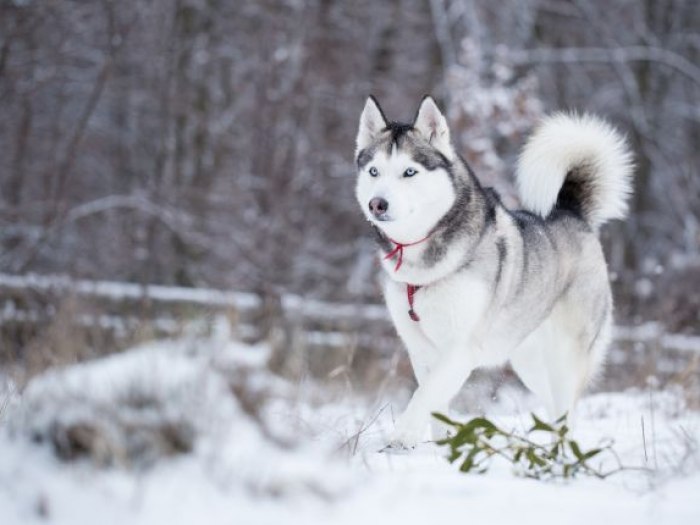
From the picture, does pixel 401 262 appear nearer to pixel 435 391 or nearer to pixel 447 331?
pixel 447 331

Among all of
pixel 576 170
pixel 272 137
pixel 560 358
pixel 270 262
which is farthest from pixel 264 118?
pixel 560 358

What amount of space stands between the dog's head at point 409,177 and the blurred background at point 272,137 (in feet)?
10.8

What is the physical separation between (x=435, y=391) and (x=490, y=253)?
75 centimetres

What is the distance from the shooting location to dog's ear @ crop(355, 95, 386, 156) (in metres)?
4.26

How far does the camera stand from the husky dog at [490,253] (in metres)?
3.68

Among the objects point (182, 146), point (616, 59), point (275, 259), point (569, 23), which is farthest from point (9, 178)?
point (569, 23)

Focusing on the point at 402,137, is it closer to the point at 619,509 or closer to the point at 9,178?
the point at 619,509

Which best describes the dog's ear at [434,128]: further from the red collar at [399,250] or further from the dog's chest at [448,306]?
the dog's chest at [448,306]

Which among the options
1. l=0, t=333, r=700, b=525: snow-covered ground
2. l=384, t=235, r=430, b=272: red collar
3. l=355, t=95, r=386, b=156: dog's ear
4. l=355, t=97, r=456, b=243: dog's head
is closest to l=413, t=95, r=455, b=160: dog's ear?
l=355, t=97, r=456, b=243: dog's head

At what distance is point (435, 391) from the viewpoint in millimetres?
3559

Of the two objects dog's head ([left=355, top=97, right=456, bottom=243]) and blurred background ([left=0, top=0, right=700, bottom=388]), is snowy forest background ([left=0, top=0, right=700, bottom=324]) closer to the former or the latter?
blurred background ([left=0, top=0, right=700, bottom=388])

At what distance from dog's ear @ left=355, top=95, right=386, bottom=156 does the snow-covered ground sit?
6.95 feet

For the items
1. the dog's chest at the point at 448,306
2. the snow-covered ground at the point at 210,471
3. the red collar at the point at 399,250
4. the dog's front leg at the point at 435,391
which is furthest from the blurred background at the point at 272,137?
the snow-covered ground at the point at 210,471

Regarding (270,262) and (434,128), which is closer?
(434,128)
